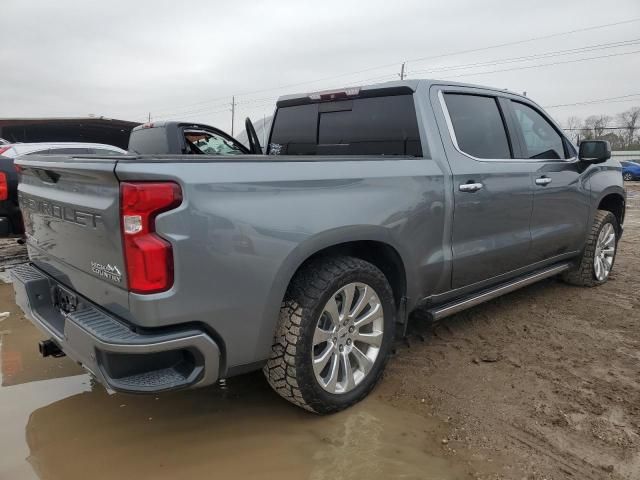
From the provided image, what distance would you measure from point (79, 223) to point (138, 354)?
0.67 metres

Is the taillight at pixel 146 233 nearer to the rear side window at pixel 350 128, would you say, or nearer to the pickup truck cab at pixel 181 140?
the rear side window at pixel 350 128

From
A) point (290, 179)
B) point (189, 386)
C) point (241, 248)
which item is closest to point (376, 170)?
point (290, 179)

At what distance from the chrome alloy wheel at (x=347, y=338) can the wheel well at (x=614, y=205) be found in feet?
11.7

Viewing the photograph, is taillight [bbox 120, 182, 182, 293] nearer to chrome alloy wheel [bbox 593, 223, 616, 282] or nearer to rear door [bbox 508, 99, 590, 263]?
rear door [bbox 508, 99, 590, 263]

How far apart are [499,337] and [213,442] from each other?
2.32m

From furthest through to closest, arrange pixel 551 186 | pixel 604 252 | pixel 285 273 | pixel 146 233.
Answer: pixel 604 252 → pixel 551 186 → pixel 285 273 → pixel 146 233

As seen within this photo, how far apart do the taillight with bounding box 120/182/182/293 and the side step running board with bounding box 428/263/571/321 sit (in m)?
1.85

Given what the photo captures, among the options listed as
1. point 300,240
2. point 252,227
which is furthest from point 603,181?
point 252,227

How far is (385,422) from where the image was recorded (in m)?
2.67

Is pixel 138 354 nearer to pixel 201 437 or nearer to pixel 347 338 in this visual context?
pixel 201 437

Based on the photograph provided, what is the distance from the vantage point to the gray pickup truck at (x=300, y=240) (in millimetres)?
2014

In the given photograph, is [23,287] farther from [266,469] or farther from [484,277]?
[484,277]

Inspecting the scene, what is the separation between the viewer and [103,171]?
2.02 m

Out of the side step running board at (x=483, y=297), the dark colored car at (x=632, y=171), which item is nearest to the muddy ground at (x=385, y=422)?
the side step running board at (x=483, y=297)
